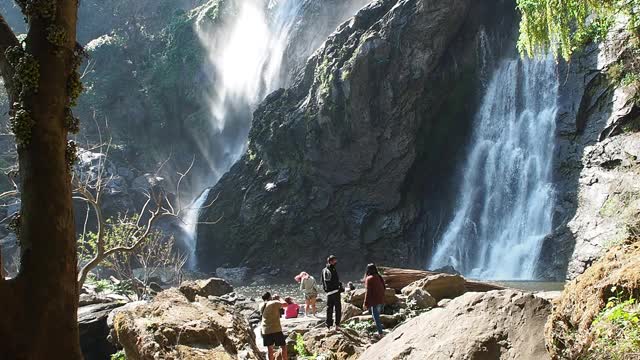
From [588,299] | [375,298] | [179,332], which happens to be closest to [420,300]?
[375,298]

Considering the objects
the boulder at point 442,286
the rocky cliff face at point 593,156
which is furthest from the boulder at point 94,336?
the rocky cliff face at point 593,156

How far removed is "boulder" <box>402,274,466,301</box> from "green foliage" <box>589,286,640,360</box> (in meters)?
13.4

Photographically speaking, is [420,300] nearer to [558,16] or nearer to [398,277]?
[398,277]

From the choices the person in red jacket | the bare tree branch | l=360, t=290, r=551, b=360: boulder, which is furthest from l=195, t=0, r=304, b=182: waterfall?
the bare tree branch

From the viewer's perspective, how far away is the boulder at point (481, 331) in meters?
4.88

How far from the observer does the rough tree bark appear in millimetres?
3207

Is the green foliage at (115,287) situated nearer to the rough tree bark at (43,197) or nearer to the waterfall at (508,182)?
the waterfall at (508,182)

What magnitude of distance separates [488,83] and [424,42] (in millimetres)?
5265

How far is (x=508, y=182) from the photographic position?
33.4 metres

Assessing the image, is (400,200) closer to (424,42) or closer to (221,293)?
(424,42)

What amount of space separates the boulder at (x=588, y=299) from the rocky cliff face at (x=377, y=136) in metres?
34.2

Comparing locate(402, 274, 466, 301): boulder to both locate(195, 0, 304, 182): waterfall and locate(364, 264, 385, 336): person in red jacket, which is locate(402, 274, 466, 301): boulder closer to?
locate(364, 264, 385, 336): person in red jacket

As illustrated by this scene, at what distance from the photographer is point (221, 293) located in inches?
1076

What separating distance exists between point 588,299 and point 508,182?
101 feet
